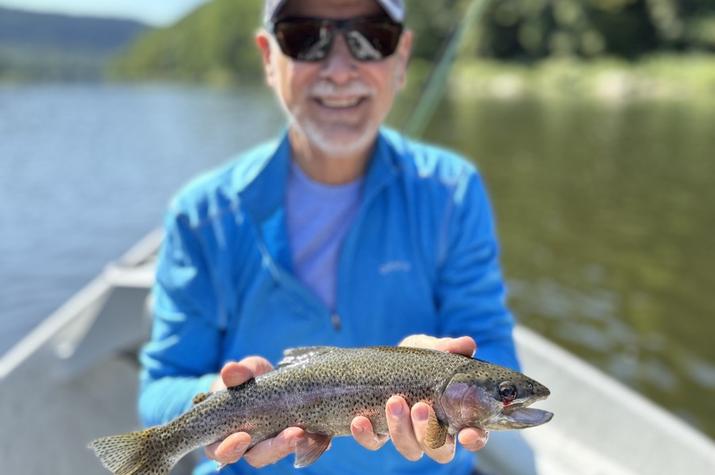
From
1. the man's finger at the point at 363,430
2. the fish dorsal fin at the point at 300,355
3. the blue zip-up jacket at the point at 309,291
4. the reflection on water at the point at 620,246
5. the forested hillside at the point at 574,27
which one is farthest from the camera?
the forested hillside at the point at 574,27

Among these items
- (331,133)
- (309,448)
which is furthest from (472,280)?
(309,448)

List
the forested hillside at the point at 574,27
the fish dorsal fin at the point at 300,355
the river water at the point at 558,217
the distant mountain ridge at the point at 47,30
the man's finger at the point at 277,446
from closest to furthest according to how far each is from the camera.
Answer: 1. the man's finger at the point at 277,446
2. the fish dorsal fin at the point at 300,355
3. the river water at the point at 558,217
4. the forested hillside at the point at 574,27
5. the distant mountain ridge at the point at 47,30

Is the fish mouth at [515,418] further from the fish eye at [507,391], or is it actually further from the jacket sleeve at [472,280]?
the jacket sleeve at [472,280]

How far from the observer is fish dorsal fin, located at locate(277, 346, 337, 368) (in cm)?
231

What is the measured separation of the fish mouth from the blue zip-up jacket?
26.7 inches

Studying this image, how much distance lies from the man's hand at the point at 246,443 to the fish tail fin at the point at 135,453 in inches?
7.2

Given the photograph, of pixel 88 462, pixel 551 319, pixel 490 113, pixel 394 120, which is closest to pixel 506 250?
pixel 551 319

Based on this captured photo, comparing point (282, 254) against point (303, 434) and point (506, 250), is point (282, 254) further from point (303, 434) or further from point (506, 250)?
point (506, 250)

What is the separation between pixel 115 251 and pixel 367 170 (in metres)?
12.4

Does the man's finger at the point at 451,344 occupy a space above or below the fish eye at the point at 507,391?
above

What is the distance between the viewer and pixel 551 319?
10.1 metres

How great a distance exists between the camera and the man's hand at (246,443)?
216cm

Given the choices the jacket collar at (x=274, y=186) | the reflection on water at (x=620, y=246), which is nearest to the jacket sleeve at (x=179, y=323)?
the jacket collar at (x=274, y=186)

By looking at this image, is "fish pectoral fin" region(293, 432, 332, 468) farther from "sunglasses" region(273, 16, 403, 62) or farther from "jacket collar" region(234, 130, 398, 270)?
"sunglasses" region(273, 16, 403, 62)
